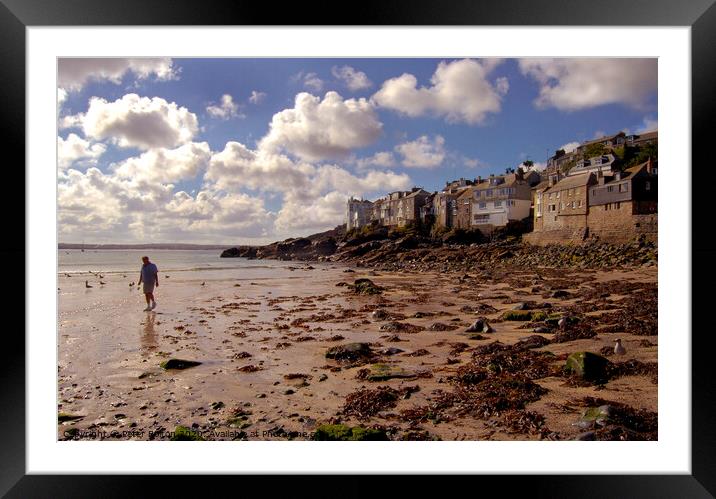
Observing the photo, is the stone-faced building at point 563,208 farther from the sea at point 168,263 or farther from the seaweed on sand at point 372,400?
the sea at point 168,263

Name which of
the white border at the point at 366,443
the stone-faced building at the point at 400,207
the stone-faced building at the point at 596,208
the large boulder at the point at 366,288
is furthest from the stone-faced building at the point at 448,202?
the white border at the point at 366,443

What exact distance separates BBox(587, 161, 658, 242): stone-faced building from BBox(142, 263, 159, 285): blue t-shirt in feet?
14.5

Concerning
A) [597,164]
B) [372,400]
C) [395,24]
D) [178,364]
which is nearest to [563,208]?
[597,164]

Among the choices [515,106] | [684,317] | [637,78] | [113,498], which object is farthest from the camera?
[515,106]

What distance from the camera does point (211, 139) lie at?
3.38 meters

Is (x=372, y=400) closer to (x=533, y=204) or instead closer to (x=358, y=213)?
(x=358, y=213)

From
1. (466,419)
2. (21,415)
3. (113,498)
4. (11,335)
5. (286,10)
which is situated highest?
(286,10)

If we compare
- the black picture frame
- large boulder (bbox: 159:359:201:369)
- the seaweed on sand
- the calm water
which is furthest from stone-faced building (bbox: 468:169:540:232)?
large boulder (bbox: 159:359:201:369)

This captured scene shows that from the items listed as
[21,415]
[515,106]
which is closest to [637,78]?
[515,106]

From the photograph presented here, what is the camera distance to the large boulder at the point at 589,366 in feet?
9.44

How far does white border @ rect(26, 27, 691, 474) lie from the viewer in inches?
90.3

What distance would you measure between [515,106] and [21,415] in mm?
4586

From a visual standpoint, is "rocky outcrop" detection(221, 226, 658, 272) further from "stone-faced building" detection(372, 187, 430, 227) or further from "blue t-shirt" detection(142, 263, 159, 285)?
"blue t-shirt" detection(142, 263, 159, 285)

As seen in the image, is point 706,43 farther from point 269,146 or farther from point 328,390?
point 328,390
